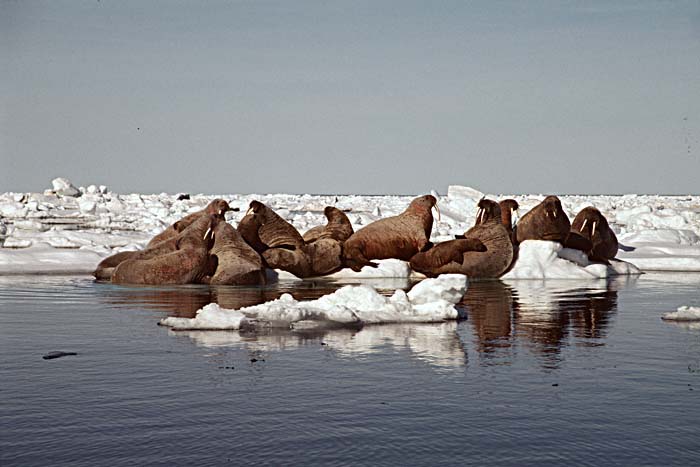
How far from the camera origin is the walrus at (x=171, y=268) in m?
15.9

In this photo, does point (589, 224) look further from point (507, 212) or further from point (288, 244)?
point (288, 244)

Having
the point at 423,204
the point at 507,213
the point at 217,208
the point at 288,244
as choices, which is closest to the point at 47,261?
the point at 217,208

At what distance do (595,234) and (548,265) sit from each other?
2.12m

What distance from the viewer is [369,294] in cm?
1062

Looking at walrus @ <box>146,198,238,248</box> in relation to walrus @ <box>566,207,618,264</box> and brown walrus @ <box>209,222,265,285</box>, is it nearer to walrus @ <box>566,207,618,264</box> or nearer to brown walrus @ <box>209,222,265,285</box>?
brown walrus @ <box>209,222,265,285</box>

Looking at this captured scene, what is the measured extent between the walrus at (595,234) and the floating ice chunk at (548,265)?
0.79 meters

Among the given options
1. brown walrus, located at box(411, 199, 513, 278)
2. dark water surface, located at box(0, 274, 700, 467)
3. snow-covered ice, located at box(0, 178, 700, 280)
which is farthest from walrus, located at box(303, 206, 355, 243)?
dark water surface, located at box(0, 274, 700, 467)

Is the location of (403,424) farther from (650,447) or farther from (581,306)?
(581,306)

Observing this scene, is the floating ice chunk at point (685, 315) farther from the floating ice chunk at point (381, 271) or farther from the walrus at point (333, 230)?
the walrus at point (333, 230)

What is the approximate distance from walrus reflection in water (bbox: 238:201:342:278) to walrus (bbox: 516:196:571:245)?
12.4 ft

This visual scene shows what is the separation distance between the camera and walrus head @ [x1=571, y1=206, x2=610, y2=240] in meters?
20.1

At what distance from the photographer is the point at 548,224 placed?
18.6 metres

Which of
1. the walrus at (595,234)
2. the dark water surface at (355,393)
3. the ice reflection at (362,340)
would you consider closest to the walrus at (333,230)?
the walrus at (595,234)

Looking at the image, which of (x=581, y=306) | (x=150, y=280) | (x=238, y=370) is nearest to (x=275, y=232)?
(x=150, y=280)
